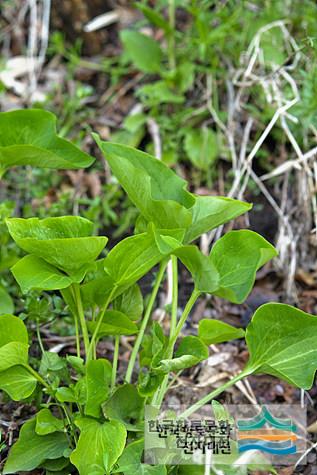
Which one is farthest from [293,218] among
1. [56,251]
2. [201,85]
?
[56,251]

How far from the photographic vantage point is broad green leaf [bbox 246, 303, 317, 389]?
1.17m

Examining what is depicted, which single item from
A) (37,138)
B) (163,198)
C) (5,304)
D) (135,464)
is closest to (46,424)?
(135,464)

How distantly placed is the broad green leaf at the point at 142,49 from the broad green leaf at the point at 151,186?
42.0 inches

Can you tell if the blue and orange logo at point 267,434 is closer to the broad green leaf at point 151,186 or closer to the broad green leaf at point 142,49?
the broad green leaf at point 151,186

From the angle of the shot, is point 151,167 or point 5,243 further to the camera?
point 5,243

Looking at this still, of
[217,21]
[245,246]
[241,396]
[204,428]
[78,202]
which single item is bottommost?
[241,396]

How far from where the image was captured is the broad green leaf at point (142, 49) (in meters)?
2.27

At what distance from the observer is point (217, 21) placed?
2330 millimetres

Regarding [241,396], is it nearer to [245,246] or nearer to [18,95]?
[245,246]

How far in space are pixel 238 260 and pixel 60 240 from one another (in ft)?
1.14

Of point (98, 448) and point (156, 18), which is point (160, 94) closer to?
point (156, 18)

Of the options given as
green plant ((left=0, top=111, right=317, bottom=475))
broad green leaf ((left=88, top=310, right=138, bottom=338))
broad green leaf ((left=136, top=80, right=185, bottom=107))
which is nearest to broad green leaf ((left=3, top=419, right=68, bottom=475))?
green plant ((left=0, top=111, right=317, bottom=475))

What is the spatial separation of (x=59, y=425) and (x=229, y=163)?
1.23 metres

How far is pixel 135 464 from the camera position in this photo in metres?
1.15
